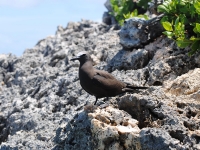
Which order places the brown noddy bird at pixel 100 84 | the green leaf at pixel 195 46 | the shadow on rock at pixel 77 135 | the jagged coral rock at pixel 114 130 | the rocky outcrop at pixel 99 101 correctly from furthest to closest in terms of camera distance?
1. the green leaf at pixel 195 46
2. the brown noddy bird at pixel 100 84
3. the shadow on rock at pixel 77 135
4. the rocky outcrop at pixel 99 101
5. the jagged coral rock at pixel 114 130

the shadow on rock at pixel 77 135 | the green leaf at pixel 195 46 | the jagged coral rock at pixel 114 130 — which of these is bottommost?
the shadow on rock at pixel 77 135

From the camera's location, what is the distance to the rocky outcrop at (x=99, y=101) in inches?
274

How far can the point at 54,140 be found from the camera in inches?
344

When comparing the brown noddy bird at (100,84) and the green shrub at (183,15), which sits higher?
the green shrub at (183,15)

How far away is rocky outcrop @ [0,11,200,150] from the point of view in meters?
6.96

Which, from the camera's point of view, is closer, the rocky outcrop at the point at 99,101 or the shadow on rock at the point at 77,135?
the rocky outcrop at the point at 99,101

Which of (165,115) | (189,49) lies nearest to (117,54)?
(189,49)

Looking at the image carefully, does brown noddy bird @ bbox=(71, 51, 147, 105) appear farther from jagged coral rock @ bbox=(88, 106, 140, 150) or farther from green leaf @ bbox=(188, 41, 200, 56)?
green leaf @ bbox=(188, 41, 200, 56)

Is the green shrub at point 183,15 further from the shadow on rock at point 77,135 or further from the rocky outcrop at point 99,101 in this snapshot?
the shadow on rock at point 77,135

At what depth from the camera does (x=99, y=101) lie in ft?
30.1

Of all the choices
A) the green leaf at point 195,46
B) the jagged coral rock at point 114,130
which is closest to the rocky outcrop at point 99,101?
the jagged coral rock at point 114,130

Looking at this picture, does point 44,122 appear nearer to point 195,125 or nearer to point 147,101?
point 147,101

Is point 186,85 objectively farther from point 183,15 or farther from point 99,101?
point 183,15

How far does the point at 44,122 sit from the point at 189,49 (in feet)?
14.1
